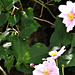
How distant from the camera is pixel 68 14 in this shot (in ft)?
3.74

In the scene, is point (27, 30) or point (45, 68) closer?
point (45, 68)

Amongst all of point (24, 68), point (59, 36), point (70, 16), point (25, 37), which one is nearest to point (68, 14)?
point (70, 16)

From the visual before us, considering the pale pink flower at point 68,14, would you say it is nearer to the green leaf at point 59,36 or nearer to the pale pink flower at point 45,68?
the green leaf at point 59,36

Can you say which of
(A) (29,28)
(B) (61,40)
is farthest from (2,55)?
(B) (61,40)

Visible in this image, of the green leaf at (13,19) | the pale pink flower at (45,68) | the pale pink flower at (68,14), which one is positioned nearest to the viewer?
the pale pink flower at (45,68)

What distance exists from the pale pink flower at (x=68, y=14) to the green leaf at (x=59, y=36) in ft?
0.27

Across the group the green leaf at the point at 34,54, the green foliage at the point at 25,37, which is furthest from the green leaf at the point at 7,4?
the green leaf at the point at 34,54

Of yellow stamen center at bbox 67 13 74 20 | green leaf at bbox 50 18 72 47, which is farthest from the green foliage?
yellow stamen center at bbox 67 13 74 20

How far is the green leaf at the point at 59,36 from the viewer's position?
123 cm

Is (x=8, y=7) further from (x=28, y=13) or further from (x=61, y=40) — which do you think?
(x=61, y=40)

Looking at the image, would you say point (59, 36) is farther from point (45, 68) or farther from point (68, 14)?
point (45, 68)

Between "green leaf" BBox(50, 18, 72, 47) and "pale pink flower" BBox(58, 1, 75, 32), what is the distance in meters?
0.08

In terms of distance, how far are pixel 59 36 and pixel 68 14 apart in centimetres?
16

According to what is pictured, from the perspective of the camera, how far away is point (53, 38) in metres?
1.25
